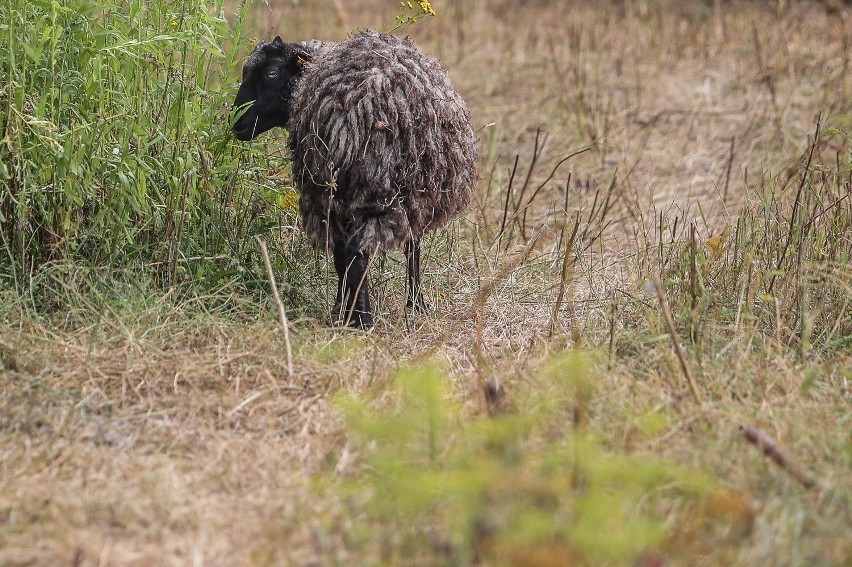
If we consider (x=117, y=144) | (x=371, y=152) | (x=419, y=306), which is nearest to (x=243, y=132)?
(x=117, y=144)

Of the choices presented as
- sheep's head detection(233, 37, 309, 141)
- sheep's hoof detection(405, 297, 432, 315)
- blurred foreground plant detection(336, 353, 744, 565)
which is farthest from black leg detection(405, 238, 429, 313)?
blurred foreground plant detection(336, 353, 744, 565)

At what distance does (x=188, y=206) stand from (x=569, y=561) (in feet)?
9.01

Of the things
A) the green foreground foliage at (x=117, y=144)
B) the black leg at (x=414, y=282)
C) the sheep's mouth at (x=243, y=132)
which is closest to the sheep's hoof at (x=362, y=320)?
the black leg at (x=414, y=282)

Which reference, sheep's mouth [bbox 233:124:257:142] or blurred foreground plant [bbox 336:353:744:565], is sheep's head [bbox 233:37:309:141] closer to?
sheep's mouth [bbox 233:124:257:142]

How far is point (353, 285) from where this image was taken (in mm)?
4465

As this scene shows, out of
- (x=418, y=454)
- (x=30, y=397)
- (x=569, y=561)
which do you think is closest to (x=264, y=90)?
(x=30, y=397)

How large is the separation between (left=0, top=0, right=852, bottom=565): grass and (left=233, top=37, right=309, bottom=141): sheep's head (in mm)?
148

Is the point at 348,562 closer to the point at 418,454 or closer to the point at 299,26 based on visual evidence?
the point at 418,454

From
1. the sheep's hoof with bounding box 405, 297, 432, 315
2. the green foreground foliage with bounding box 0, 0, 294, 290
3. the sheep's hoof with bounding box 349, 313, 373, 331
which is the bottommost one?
the sheep's hoof with bounding box 405, 297, 432, 315

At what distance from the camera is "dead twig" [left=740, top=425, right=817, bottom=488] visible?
314 centimetres

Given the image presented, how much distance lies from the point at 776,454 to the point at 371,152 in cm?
195

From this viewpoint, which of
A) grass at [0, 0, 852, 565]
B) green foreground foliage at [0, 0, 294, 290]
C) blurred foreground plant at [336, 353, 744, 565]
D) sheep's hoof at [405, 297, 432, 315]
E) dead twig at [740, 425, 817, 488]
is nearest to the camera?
blurred foreground plant at [336, 353, 744, 565]

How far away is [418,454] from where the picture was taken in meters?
3.22

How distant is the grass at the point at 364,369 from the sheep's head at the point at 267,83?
0.49ft
